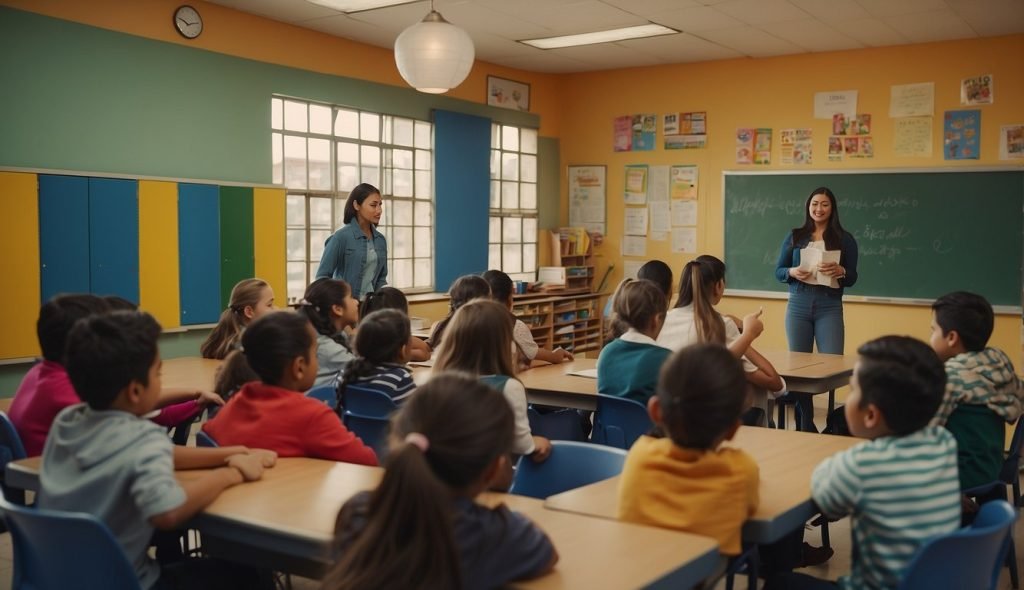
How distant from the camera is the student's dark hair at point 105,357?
1983 millimetres

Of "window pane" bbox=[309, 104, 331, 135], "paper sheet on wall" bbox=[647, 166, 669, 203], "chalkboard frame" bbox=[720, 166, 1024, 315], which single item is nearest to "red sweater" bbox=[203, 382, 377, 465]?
"window pane" bbox=[309, 104, 331, 135]

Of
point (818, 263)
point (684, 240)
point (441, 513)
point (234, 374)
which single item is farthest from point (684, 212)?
point (441, 513)

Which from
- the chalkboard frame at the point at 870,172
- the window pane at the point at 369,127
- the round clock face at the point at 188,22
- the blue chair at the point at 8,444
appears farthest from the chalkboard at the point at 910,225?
the blue chair at the point at 8,444

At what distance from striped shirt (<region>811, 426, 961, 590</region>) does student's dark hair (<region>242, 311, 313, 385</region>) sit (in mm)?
1330

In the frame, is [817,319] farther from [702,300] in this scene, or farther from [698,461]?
[698,461]

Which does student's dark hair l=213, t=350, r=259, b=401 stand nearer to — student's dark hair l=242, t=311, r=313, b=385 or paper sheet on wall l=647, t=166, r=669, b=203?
student's dark hair l=242, t=311, r=313, b=385

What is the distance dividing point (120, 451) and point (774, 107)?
271 inches

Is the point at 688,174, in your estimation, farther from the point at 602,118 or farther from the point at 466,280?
the point at 466,280

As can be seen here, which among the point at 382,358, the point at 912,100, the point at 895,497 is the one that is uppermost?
the point at 912,100

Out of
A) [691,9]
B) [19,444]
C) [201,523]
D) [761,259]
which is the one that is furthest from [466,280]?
[761,259]

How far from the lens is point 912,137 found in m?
7.29

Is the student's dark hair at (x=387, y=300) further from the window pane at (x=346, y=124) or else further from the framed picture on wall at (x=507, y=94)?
the framed picture on wall at (x=507, y=94)

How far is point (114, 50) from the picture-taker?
555cm

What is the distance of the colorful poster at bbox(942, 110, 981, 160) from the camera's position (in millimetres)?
7047
